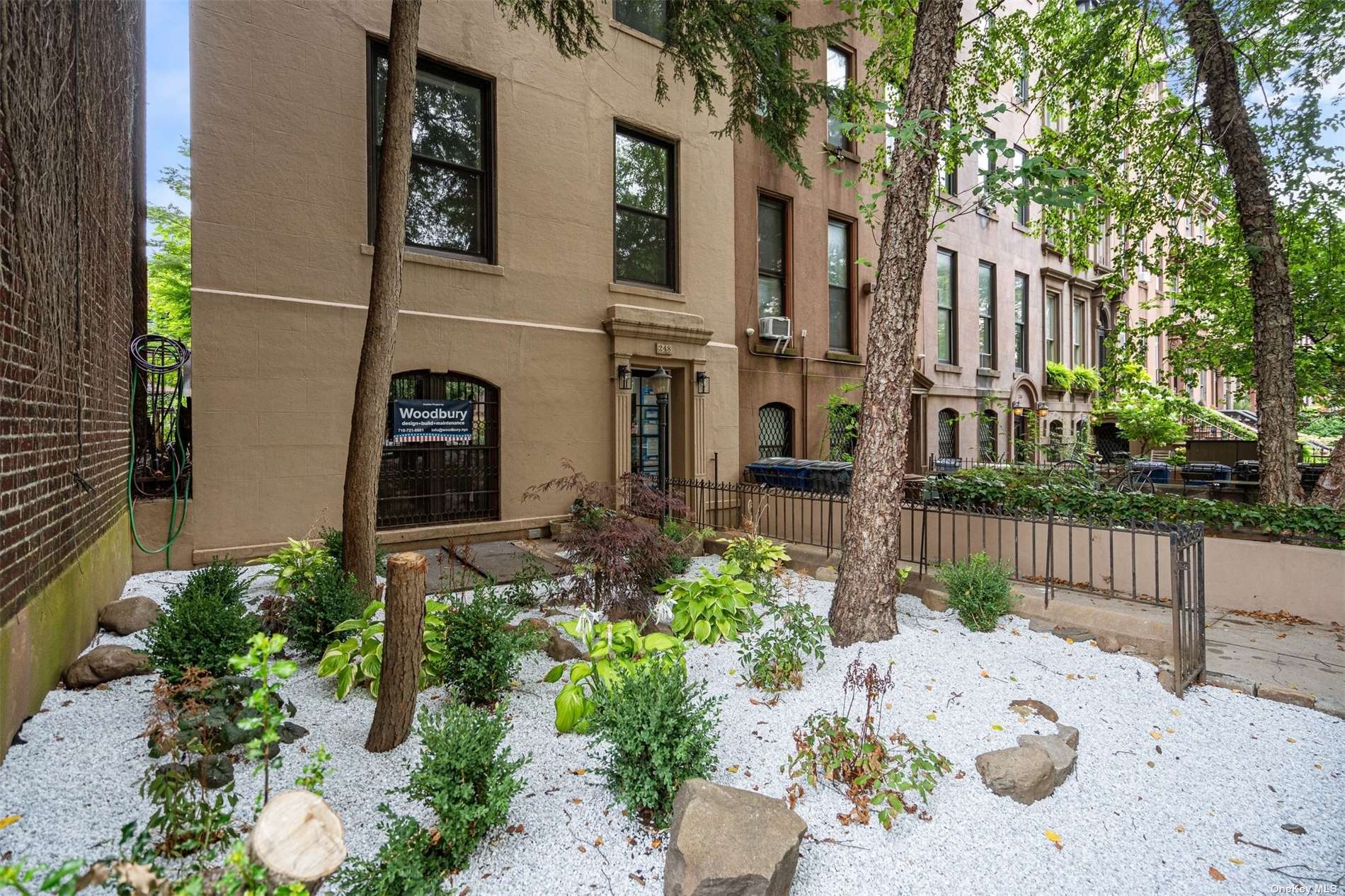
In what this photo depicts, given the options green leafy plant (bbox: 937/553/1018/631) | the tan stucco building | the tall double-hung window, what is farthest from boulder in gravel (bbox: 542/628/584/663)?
the tall double-hung window

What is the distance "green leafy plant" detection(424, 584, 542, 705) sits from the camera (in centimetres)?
399

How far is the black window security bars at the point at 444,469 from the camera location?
8.07 meters

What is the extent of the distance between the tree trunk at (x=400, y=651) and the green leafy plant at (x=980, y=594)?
4585 millimetres

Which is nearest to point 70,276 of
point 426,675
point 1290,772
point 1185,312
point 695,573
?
point 426,675

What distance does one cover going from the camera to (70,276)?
409 cm

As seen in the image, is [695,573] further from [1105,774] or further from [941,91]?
[941,91]

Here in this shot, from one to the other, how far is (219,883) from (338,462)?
6.64 meters

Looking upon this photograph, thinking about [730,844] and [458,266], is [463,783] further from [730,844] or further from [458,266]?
[458,266]

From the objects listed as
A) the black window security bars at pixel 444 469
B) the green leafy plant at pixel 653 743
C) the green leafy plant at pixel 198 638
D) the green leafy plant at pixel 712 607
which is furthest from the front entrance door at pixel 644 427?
the green leafy plant at pixel 653 743

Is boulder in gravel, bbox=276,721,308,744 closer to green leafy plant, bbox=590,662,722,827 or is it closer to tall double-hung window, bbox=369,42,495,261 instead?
green leafy plant, bbox=590,662,722,827

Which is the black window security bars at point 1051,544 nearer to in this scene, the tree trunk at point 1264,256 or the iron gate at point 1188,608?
the iron gate at point 1188,608

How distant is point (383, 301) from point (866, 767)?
477cm

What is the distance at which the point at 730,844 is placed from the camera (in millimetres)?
2557

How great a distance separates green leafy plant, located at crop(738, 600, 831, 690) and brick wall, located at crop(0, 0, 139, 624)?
4123 millimetres
